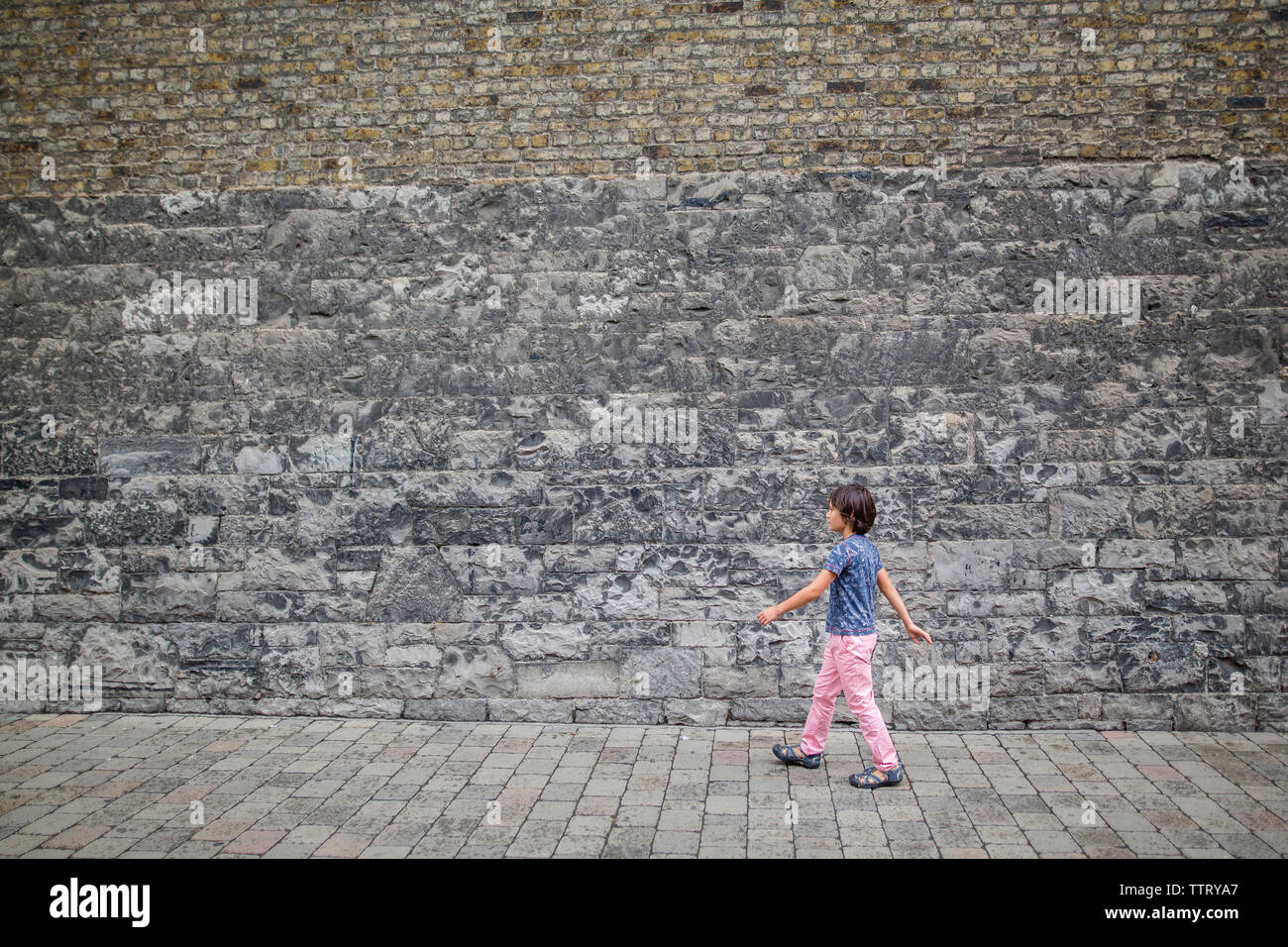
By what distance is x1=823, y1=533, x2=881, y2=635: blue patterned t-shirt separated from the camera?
4.53 m

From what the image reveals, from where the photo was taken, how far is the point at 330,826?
4148 millimetres

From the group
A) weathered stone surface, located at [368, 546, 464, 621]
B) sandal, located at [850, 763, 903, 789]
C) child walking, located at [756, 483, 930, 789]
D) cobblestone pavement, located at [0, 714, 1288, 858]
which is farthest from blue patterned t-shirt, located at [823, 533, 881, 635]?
weathered stone surface, located at [368, 546, 464, 621]

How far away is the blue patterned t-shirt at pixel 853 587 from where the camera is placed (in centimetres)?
453

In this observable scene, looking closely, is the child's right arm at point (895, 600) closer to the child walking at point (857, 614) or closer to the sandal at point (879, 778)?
the child walking at point (857, 614)

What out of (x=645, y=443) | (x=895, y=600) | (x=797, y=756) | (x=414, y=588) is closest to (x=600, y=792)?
(x=797, y=756)

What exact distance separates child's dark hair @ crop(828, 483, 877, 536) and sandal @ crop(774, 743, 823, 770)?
1.25m

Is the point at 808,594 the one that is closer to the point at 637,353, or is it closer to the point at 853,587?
the point at 853,587

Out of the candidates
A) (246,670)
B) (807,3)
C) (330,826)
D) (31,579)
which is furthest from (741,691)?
(31,579)

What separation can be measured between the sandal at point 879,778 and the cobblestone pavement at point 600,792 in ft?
0.20

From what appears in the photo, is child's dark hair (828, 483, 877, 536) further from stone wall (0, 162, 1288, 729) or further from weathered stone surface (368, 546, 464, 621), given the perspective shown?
weathered stone surface (368, 546, 464, 621)

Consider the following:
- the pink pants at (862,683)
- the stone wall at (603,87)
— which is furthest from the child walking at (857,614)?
the stone wall at (603,87)

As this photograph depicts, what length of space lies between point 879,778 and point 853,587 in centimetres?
97

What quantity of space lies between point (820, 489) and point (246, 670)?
12.5 ft

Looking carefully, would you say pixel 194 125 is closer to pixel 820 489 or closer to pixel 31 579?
pixel 31 579
